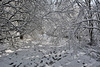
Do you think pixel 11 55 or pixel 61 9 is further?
pixel 11 55

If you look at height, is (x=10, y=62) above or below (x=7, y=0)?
below

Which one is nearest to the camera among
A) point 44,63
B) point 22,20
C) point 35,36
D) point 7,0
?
point 7,0

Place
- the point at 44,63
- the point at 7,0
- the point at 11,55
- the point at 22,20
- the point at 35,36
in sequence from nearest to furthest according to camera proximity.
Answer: the point at 7,0 → the point at 22,20 → the point at 44,63 → the point at 35,36 → the point at 11,55

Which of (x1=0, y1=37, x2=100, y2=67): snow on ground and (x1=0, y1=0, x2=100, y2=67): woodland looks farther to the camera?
(x1=0, y1=37, x2=100, y2=67): snow on ground

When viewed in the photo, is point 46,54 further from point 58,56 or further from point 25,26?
point 25,26

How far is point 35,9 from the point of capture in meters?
5.93

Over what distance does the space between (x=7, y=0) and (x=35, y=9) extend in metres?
1.44

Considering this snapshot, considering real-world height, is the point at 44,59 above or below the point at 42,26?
below

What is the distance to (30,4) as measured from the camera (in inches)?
235

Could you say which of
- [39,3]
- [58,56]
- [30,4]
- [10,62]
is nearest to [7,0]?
[30,4]

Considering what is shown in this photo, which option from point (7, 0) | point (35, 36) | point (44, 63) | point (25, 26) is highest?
point (7, 0)

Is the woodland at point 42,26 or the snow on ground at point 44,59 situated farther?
the snow on ground at point 44,59

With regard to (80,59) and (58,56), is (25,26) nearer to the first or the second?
(58,56)

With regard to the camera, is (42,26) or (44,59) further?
(44,59)
